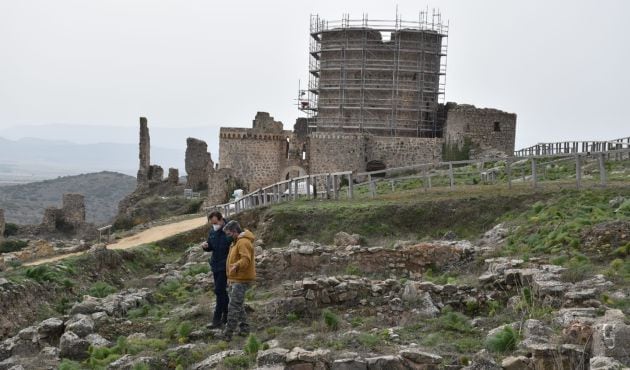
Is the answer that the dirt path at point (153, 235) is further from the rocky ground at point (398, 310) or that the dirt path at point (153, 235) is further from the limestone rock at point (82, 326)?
the limestone rock at point (82, 326)

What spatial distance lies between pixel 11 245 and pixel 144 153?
24.6 m

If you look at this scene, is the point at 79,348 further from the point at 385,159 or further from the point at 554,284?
the point at 385,159

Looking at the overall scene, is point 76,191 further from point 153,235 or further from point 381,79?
point 153,235

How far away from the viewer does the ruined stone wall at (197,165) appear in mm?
56438

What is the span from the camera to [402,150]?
45000mm

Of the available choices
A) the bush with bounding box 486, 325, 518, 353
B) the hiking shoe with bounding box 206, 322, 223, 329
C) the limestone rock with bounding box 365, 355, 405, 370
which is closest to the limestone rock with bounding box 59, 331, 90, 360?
the hiking shoe with bounding box 206, 322, 223, 329

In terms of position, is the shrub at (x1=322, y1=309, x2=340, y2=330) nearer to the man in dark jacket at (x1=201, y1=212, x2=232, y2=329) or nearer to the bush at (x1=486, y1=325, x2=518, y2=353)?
the man in dark jacket at (x1=201, y1=212, x2=232, y2=329)

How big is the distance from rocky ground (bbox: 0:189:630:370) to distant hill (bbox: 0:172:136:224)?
3045 inches

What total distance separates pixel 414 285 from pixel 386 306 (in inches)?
22.8

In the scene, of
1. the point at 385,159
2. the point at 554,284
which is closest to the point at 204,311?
the point at 554,284

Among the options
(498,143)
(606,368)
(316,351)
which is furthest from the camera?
(498,143)

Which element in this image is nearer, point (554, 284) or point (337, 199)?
point (554, 284)

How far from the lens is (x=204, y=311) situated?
14.4 meters

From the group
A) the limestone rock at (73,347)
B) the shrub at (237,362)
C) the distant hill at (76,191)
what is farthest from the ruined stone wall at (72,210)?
the distant hill at (76,191)
